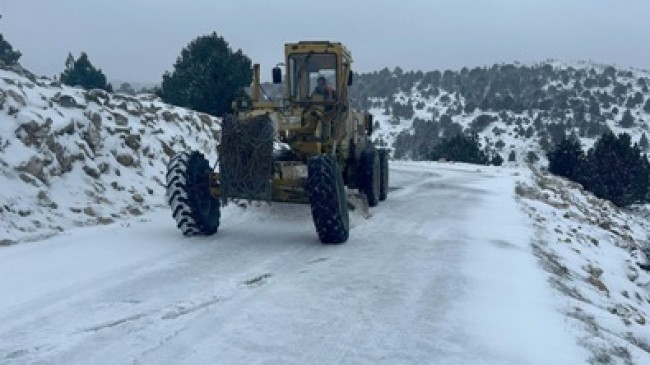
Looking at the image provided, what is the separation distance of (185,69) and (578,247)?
823 inches

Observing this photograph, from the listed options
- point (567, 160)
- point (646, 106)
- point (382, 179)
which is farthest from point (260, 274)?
point (646, 106)

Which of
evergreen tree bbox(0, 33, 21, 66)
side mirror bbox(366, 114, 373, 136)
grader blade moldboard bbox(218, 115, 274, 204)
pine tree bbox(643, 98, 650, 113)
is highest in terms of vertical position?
evergreen tree bbox(0, 33, 21, 66)

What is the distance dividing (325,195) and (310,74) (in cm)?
389

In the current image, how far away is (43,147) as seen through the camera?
11219 millimetres

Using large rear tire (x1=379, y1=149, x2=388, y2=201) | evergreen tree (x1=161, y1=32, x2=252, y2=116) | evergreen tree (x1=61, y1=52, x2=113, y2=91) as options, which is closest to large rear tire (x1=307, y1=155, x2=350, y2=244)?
large rear tire (x1=379, y1=149, x2=388, y2=201)

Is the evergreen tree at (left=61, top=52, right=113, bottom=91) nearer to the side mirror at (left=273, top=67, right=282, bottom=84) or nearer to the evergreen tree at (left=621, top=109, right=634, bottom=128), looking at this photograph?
the side mirror at (left=273, top=67, right=282, bottom=84)

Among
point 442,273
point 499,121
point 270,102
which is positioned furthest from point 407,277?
point 499,121

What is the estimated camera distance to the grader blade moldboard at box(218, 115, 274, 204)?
9133 mm

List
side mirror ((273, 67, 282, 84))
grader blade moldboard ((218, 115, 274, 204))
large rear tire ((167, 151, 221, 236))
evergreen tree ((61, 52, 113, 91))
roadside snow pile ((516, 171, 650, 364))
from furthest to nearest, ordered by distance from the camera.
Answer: evergreen tree ((61, 52, 113, 91)), side mirror ((273, 67, 282, 84)), large rear tire ((167, 151, 221, 236)), grader blade moldboard ((218, 115, 274, 204)), roadside snow pile ((516, 171, 650, 364))

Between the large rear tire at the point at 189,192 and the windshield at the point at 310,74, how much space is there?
292 cm

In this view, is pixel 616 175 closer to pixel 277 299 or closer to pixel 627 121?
pixel 277 299

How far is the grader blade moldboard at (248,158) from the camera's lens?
913 centimetres

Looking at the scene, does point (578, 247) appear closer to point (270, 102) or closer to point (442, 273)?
point (442, 273)

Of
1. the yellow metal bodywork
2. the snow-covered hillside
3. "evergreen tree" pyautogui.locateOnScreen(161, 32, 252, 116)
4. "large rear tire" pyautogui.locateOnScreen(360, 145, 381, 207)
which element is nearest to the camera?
the snow-covered hillside
